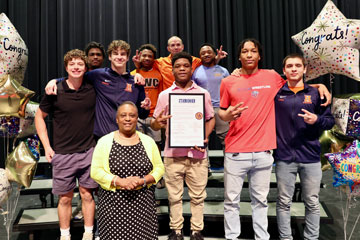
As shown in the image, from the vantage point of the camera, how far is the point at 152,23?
5582 millimetres

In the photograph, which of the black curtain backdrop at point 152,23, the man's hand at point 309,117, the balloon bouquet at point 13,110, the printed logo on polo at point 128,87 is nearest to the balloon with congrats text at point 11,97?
the balloon bouquet at point 13,110

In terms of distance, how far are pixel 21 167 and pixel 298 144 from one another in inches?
91.5

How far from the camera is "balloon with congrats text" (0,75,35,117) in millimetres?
2547

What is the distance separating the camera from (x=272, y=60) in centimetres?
591

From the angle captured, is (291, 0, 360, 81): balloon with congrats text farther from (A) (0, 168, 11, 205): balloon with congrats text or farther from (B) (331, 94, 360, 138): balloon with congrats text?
(A) (0, 168, 11, 205): balloon with congrats text

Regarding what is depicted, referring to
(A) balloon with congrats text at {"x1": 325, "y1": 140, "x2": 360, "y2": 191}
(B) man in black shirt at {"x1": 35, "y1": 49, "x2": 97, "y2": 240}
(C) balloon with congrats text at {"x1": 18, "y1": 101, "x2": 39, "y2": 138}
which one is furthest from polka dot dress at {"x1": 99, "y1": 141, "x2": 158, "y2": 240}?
(A) balloon with congrats text at {"x1": 325, "y1": 140, "x2": 360, "y2": 191}

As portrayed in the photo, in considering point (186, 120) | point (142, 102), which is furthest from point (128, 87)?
point (186, 120)

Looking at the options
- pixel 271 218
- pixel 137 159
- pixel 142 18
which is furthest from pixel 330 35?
pixel 142 18

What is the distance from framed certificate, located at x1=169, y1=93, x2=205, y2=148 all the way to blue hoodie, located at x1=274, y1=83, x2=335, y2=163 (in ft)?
2.05

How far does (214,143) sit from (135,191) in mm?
3972

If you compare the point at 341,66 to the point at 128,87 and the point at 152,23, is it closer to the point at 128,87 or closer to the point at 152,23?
the point at 128,87

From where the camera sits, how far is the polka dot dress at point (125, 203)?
196cm

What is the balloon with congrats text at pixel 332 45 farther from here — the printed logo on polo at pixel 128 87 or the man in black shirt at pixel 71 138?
the man in black shirt at pixel 71 138

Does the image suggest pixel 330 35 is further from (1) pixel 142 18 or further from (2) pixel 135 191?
(1) pixel 142 18
